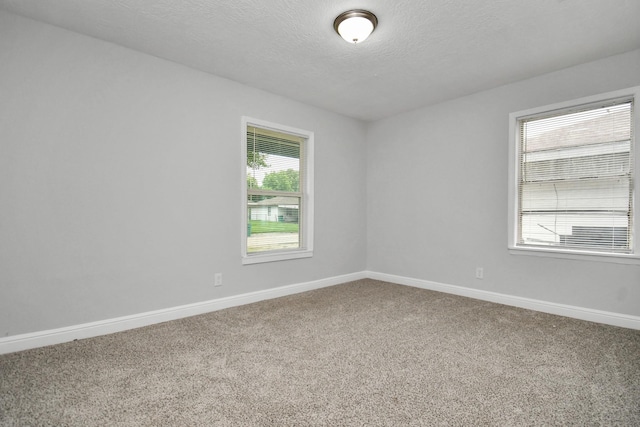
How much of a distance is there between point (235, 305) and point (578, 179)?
3819 mm

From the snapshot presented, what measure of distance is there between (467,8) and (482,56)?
2.68ft

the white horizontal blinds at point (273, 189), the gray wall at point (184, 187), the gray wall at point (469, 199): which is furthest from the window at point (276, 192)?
the gray wall at point (469, 199)

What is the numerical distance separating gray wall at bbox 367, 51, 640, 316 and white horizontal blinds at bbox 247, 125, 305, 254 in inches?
53.7

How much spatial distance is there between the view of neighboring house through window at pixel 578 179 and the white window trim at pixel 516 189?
0.04m

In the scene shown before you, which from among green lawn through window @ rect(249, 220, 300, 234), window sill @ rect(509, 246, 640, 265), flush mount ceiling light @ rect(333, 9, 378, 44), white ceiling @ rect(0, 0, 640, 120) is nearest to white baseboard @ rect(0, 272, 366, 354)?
green lawn through window @ rect(249, 220, 300, 234)

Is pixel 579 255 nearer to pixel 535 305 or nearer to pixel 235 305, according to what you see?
pixel 535 305

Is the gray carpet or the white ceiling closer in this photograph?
the gray carpet

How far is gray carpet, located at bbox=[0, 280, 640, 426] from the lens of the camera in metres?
1.64

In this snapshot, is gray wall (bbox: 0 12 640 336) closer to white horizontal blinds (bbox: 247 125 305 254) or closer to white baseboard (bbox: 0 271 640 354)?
white baseboard (bbox: 0 271 640 354)

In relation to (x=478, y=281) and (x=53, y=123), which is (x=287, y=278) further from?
(x=53, y=123)

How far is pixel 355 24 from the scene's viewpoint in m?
2.41

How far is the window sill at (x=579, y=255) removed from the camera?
9.59 ft

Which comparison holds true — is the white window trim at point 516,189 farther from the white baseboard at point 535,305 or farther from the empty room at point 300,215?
the white baseboard at point 535,305

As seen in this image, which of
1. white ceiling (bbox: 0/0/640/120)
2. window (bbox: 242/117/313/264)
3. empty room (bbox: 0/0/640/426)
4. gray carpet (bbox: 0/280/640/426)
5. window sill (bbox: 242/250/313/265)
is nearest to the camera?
gray carpet (bbox: 0/280/640/426)
